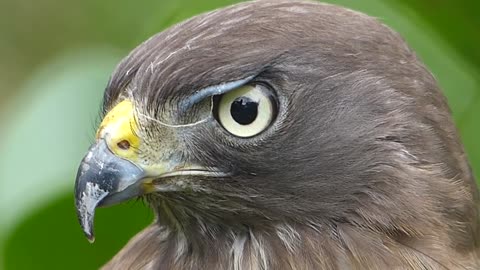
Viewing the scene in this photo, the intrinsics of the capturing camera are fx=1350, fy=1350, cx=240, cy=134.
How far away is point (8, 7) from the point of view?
760 cm

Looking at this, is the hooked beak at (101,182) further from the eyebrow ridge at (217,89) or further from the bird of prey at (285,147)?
the eyebrow ridge at (217,89)

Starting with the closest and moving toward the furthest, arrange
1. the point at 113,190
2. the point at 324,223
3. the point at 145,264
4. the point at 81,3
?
the point at 113,190 → the point at 324,223 → the point at 145,264 → the point at 81,3

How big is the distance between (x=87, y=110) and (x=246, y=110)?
1.15m

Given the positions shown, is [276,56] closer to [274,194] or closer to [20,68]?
[274,194]

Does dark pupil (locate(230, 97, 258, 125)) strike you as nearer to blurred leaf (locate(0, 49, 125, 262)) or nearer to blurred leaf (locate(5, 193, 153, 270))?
blurred leaf (locate(5, 193, 153, 270))

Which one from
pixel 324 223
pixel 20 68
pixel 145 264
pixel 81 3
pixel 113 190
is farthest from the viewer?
pixel 20 68

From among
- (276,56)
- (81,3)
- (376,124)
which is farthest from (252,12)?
(81,3)

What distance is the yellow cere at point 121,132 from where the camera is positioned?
11.0 ft

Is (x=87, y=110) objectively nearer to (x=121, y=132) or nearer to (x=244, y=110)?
(x=121, y=132)

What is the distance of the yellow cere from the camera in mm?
3340

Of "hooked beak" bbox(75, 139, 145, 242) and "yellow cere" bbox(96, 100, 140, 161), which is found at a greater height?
"yellow cere" bbox(96, 100, 140, 161)

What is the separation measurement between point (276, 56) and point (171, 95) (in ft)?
0.92

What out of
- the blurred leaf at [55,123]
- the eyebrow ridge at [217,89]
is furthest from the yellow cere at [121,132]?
the blurred leaf at [55,123]

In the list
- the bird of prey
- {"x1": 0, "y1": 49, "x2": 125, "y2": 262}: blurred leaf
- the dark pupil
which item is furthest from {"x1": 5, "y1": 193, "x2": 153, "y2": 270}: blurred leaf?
the dark pupil
